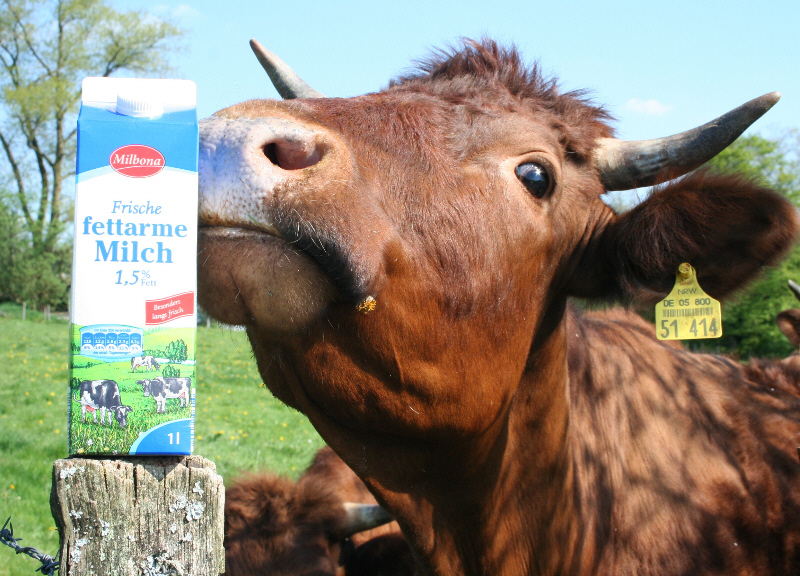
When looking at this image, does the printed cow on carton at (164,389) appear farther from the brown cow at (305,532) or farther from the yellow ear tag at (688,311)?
the brown cow at (305,532)

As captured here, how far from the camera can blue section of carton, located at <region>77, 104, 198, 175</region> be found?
5.50 feet

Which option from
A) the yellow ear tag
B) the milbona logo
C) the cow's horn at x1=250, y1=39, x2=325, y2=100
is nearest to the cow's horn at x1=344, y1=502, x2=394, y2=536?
the yellow ear tag

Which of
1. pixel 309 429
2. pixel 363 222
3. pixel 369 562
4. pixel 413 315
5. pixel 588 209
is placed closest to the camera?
pixel 363 222

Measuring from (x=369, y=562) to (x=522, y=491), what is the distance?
7.25 feet

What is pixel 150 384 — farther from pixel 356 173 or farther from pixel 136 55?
pixel 136 55

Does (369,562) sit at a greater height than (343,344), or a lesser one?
lesser

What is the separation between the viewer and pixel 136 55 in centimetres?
3853

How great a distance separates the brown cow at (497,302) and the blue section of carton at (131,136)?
0.23 metres

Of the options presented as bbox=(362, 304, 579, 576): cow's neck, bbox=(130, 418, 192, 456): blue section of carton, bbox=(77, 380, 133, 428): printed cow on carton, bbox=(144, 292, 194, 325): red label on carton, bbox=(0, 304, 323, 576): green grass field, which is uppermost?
bbox=(144, 292, 194, 325): red label on carton

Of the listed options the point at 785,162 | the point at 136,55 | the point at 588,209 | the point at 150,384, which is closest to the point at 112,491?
the point at 150,384

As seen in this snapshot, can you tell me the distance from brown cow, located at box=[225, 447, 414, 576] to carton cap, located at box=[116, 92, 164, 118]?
3464 mm

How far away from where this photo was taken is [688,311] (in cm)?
301

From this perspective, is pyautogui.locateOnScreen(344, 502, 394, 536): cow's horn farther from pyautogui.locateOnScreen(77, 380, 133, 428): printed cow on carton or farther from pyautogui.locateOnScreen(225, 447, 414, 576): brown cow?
pyautogui.locateOnScreen(77, 380, 133, 428): printed cow on carton

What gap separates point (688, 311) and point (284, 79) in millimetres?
2492
